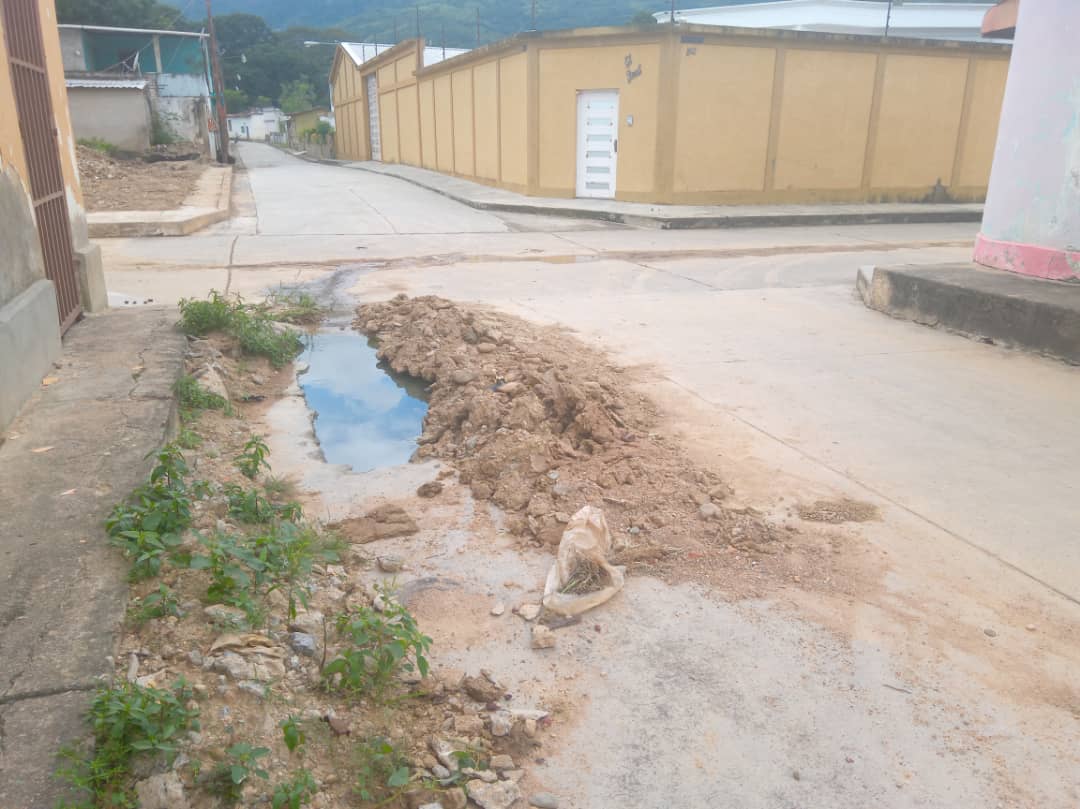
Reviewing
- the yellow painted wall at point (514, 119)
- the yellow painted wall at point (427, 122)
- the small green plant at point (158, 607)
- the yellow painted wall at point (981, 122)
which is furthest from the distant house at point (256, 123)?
the small green plant at point (158, 607)

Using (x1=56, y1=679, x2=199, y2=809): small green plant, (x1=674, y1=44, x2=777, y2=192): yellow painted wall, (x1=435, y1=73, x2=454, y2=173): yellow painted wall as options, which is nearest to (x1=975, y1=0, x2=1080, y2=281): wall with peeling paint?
(x1=56, y1=679, x2=199, y2=809): small green plant

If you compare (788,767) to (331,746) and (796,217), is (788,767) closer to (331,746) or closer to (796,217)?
(331,746)

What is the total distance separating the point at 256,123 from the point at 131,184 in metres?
72.0

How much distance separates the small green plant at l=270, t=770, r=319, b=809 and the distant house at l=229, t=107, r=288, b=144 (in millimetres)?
84457

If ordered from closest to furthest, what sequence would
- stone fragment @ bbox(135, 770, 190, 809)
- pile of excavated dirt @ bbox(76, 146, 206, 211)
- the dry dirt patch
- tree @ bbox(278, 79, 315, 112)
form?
stone fragment @ bbox(135, 770, 190, 809) → the dry dirt patch → pile of excavated dirt @ bbox(76, 146, 206, 211) → tree @ bbox(278, 79, 315, 112)

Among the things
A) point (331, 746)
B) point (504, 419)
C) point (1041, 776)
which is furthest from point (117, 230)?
point (1041, 776)

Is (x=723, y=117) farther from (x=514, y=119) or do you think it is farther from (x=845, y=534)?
(x=845, y=534)

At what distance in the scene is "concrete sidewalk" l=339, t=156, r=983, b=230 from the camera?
15367 mm

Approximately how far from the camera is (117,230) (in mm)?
12406

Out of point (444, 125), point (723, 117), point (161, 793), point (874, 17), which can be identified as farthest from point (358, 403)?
point (874, 17)

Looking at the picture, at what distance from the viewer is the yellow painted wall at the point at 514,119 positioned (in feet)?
60.2

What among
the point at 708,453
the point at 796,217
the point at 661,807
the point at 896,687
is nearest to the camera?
the point at 661,807

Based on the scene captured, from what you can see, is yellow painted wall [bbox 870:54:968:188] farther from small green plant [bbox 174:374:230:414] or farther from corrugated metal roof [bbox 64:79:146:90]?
corrugated metal roof [bbox 64:79:146:90]

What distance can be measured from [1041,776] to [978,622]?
0.76m
